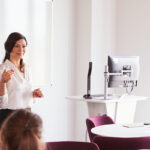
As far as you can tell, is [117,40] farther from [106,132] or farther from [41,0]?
[106,132]

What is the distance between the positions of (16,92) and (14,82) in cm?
10

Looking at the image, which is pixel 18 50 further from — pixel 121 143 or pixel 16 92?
pixel 121 143

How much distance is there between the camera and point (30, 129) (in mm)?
1465

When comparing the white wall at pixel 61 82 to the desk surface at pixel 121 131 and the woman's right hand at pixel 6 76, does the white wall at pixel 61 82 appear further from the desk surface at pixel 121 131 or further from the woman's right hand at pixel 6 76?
the woman's right hand at pixel 6 76

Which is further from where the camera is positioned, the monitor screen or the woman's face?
the monitor screen

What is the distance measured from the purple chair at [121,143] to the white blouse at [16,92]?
2.64ft

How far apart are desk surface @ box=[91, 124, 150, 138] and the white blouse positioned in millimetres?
698

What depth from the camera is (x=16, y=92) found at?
3.29 meters

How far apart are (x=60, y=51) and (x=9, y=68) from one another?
90.6 inches

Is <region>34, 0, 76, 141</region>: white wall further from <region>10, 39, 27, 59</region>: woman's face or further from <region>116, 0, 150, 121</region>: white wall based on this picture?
<region>10, 39, 27, 59</region>: woman's face

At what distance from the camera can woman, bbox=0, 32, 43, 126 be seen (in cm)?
325

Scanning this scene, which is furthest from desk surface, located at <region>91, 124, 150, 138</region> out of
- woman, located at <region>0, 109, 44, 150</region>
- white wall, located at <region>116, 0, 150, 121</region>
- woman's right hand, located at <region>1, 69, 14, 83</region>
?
white wall, located at <region>116, 0, 150, 121</region>

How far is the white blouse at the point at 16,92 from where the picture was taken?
3281 millimetres

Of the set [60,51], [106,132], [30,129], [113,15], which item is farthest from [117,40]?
[30,129]
